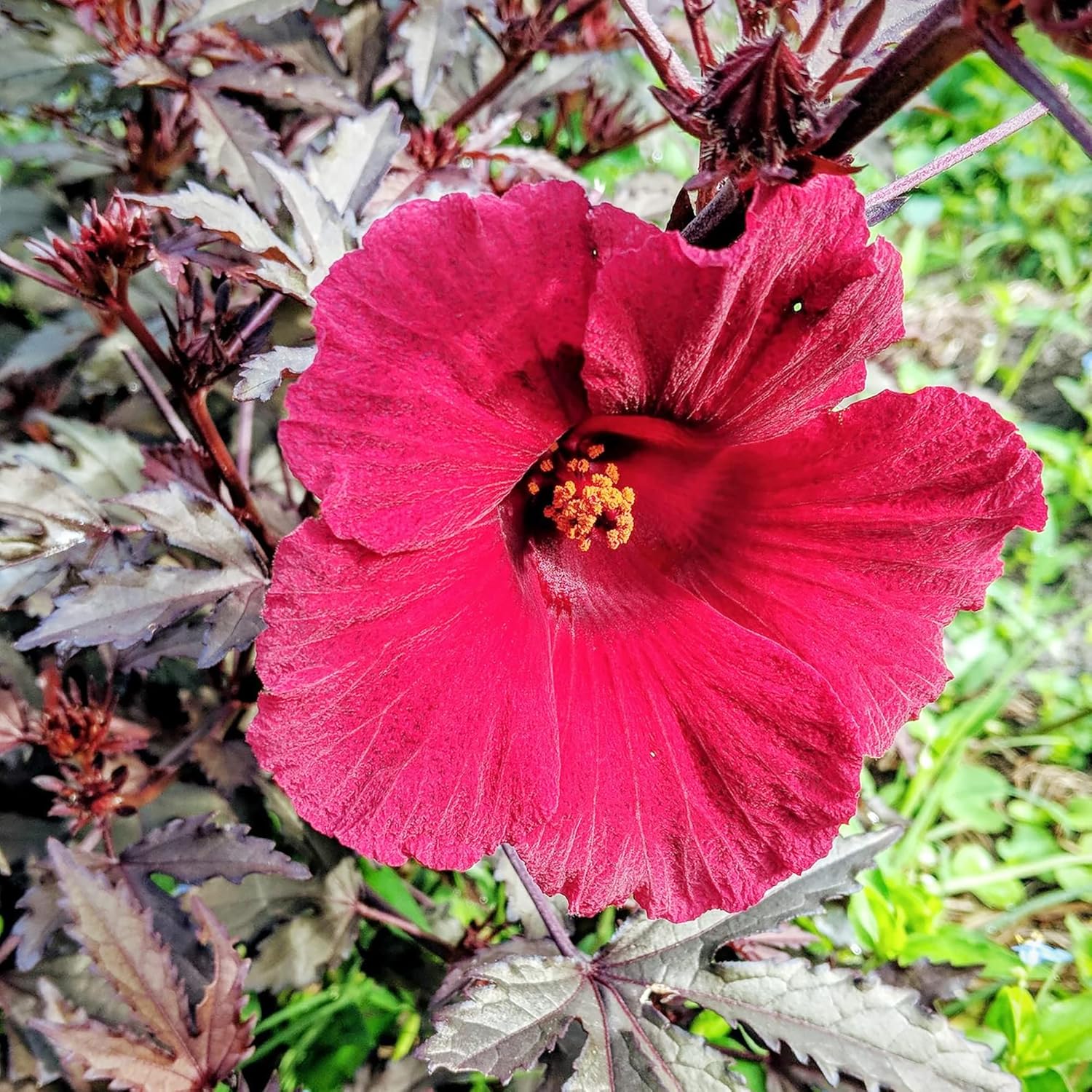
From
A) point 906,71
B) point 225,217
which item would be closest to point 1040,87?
point 906,71

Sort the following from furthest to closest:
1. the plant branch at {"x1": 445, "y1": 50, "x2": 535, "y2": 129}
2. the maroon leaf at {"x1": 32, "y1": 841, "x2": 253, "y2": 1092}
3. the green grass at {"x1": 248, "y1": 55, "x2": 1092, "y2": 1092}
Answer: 1. the green grass at {"x1": 248, "y1": 55, "x2": 1092, "y2": 1092}
2. the plant branch at {"x1": 445, "y1": 50, "x2": 535, "y2": 129}
3. the maroon leaf at {"x1": 32, "y1": 841, "x2": 253, "y2": 1092}

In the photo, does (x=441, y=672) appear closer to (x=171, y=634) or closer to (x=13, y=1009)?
(x=171, y=634)

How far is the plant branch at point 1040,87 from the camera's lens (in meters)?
0.48

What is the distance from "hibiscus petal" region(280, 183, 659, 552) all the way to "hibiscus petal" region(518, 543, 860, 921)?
258 millimetres

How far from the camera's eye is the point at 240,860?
107cm

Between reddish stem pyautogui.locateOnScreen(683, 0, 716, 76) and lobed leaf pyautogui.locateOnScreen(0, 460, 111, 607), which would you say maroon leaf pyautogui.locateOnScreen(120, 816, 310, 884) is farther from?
reddish stem pyautogui.locateOnScreen(683, 0, 716, 76)

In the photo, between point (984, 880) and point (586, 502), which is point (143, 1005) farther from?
point (984, 880)

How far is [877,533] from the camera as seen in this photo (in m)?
0.83

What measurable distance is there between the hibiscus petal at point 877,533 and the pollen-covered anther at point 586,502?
0.10 m

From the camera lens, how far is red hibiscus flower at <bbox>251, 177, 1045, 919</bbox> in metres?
0.63

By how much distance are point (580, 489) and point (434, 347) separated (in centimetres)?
32

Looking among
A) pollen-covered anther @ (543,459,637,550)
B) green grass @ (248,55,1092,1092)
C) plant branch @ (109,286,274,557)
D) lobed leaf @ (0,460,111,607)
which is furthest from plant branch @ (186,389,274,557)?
green grass @ (248,55,1092,1092)

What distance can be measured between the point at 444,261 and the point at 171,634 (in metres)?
0.73

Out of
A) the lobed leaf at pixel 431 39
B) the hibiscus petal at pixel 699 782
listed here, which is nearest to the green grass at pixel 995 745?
the hibiscus petal at pixel 699 782
